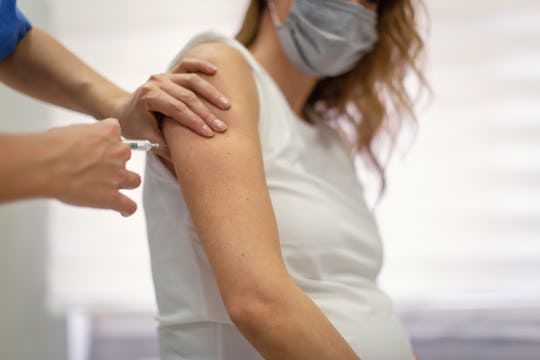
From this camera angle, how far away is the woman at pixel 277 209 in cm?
90

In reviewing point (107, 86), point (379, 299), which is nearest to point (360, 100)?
point (379, 299)

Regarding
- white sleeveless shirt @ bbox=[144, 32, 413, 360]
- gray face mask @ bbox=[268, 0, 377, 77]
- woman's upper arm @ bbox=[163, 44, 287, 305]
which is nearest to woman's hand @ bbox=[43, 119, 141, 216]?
woman's upper arm @ bbox=[163, 44, 287, 305]

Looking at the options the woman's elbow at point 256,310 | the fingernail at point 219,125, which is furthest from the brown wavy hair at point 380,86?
the woman's elbow at point 256,310

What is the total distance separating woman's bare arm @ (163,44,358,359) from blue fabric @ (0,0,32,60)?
0.93ft

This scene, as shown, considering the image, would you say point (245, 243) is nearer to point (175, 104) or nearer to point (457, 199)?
point (175, 104)

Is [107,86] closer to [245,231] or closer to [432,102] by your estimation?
[245,231]

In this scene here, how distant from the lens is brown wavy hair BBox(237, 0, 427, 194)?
4.83 feet

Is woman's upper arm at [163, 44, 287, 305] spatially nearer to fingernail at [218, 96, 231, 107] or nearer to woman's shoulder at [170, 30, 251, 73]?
fingernail at [218, 96, 231, 107]

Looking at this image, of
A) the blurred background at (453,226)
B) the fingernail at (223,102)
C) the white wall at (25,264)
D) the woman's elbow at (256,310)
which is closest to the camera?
the woman's elbow at (256,310)

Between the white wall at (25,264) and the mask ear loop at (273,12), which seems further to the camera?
the mask ear loop at (273,12)

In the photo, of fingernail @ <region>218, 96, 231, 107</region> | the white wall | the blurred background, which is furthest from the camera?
the blurred background

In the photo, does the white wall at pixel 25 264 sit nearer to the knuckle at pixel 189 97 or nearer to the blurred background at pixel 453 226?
the blurred background at pixel 453 226

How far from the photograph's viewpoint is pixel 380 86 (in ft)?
5.38

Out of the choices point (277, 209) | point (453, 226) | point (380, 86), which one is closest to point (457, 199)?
point (453, 226)
